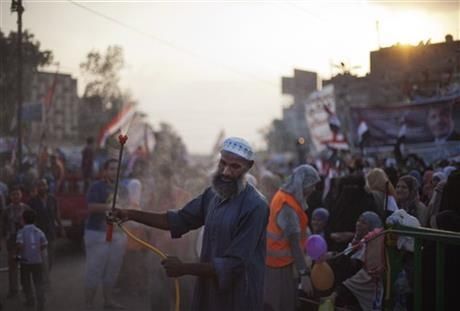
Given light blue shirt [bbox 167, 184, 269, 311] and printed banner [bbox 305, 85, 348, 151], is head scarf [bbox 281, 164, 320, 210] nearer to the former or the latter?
light blue shirt [bbox 167, 184, 269, 311]

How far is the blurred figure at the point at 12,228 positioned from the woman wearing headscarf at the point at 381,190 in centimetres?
470

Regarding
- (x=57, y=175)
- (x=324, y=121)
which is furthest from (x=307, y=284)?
(x=57, y=175)

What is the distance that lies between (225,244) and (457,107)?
6.10 m

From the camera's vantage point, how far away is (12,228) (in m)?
9.67

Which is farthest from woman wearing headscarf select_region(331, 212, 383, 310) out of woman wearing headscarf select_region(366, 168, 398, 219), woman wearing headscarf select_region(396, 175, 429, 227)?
woman wearing headscarf select_region(366, 168, 398, 219)

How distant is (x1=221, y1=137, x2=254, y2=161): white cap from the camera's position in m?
4.22

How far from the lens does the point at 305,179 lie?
654cm

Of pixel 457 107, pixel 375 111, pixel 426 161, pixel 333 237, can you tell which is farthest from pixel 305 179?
pixel 375 111

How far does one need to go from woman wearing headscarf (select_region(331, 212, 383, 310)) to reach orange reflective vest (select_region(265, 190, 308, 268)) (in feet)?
1.53

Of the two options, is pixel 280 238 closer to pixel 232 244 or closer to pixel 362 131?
pixel 232 244

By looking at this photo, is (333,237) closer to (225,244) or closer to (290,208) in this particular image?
(290,208)

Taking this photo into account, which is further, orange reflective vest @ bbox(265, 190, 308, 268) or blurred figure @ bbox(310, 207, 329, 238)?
blurred figure @ bbox(310, 207, 329, 238)

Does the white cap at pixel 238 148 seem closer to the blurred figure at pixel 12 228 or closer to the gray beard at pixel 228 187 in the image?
the gray beard at pixel 228 187

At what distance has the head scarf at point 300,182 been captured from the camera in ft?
21.2
